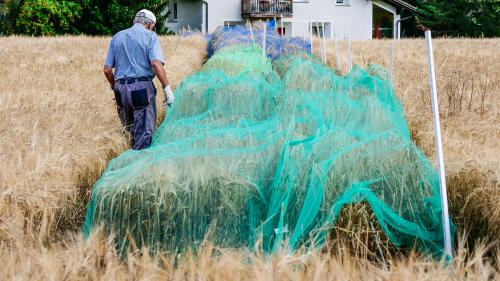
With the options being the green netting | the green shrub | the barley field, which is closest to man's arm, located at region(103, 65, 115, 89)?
the barley field

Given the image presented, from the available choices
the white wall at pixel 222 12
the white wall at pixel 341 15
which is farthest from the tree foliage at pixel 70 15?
the white wall at pixel 341 15

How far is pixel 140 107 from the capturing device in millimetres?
7105

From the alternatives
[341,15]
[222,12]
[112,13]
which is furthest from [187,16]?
[341,15]

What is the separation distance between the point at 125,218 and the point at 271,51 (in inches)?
507

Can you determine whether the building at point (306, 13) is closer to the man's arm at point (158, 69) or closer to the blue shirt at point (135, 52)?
the blue shirt at point (135, 52)

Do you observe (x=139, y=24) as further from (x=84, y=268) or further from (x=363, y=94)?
(x=84, y=268)

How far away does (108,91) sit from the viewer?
11273 millimetres

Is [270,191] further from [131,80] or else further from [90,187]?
[131,80]

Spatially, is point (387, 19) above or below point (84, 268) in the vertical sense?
above

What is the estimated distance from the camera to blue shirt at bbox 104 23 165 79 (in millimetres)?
7109

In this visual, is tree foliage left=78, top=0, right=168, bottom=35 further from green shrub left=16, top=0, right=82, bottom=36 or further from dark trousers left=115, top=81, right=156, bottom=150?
dark trousers left=115, top=81, right=156, bottom=150

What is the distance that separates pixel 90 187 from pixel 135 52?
1.94 metres

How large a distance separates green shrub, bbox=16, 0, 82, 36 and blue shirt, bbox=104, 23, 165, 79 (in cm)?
3050

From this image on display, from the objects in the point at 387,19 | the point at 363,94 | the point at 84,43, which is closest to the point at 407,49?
the point at 84,43
